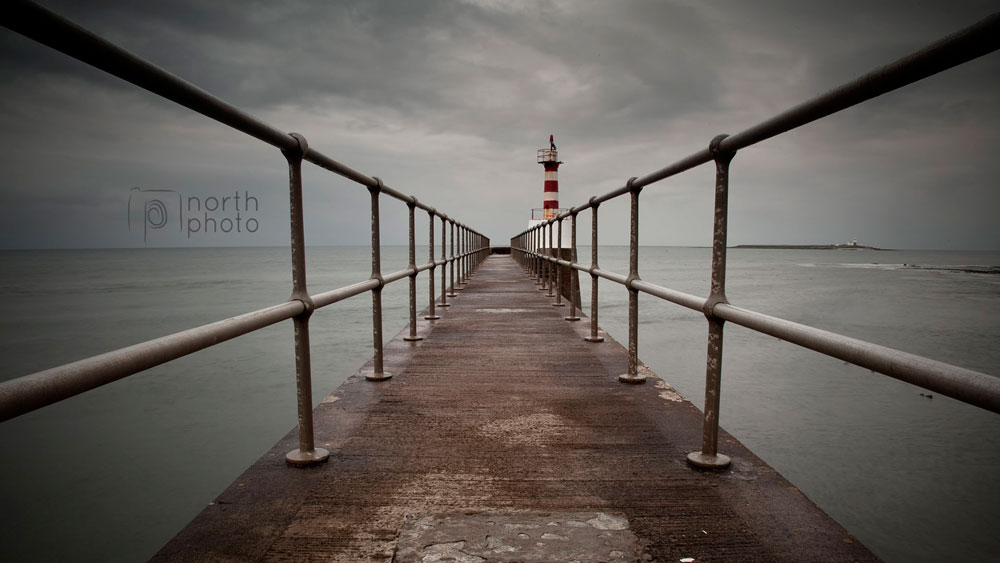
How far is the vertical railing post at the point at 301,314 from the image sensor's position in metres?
1.51

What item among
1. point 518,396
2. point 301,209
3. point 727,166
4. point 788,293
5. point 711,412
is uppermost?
point 727,166

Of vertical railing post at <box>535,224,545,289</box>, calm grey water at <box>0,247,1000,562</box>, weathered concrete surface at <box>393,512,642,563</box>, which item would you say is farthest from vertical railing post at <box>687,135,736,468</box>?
vertical railing post at <box>535,224,545,289</box>

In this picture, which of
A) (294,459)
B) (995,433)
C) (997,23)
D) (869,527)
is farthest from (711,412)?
(995,433)

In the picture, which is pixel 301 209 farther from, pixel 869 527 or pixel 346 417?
pixel 869 527

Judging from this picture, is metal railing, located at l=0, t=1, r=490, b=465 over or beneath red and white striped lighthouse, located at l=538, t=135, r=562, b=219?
beneath

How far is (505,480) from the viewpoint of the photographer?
1486 mm

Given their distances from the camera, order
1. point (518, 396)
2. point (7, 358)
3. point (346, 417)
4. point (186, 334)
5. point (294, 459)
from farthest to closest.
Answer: point (7, 358)
point (518, 396)
point (346, 417)
point (294, 459)
point (186, 334)

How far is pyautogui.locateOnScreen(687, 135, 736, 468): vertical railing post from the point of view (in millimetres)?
1471

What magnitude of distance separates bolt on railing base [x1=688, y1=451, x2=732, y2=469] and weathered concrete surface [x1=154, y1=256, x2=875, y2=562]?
0.08ft

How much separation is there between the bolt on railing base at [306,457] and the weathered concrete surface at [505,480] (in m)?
0.03

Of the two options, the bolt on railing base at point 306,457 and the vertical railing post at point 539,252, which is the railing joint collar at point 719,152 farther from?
the vertical railing post at point 539,252

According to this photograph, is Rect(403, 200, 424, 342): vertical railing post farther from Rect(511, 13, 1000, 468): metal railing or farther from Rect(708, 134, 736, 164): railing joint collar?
Rect(708, 134, 736, 164): railing joint collar

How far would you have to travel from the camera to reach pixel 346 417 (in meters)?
2.01

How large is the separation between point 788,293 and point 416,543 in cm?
2499
